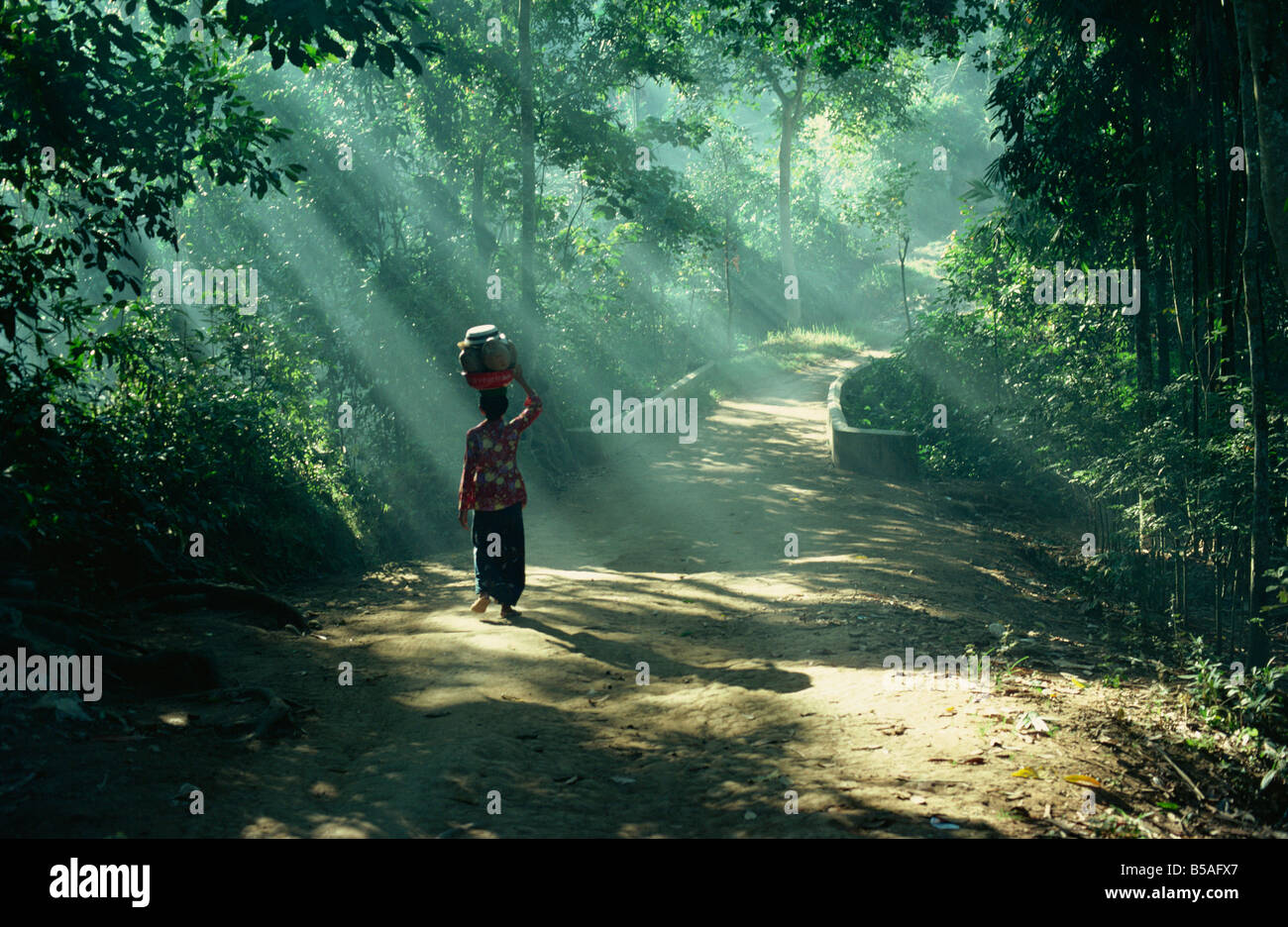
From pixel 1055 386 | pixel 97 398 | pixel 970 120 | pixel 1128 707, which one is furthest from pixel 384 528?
pixel 970 120

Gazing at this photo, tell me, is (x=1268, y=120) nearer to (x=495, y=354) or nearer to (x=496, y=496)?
(x=495, y=354)

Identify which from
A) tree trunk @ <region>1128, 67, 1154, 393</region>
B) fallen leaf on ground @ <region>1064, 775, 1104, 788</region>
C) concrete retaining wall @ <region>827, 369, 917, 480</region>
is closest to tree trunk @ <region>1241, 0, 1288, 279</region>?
fallen leaf on ground @ <region>1064, 775, 1104, 788</region>

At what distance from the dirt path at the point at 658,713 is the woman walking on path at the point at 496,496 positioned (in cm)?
41

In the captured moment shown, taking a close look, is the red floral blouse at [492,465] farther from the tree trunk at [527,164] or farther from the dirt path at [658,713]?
the tree trunk at [527,164]

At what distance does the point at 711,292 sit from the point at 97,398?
2893 cm

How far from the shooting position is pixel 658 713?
5543 mm

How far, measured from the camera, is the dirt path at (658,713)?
3967 millimetres

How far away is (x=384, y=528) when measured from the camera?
1288 cm

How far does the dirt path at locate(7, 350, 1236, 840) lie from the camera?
13.0 feet

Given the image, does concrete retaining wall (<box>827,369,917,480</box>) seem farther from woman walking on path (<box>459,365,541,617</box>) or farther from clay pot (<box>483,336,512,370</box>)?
clay pot (<box>483,336,512,370</box>)

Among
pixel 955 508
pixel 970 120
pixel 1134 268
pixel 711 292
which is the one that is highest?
pixel 970 120

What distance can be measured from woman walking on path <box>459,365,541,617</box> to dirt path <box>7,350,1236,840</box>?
415 millimetres

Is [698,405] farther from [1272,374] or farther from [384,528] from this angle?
[1272,374]

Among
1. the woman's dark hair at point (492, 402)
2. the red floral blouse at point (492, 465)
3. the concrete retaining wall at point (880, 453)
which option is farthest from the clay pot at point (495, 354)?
the concrete retaining wall at point (880, 453)
